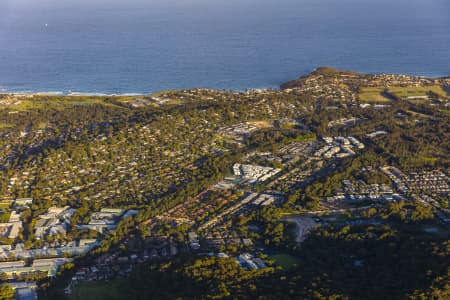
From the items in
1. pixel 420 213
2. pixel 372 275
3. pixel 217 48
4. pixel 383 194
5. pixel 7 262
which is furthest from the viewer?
pixel 217 48

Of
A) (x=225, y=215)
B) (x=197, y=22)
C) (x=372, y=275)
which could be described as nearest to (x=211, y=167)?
Result: (x=225, y=215)

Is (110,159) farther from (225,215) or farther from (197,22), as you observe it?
(197,22)

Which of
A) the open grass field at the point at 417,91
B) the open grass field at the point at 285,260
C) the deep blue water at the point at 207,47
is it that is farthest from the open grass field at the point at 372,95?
the open grass field at the point at 285,260

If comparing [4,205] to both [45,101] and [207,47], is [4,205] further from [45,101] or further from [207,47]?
[207,47]

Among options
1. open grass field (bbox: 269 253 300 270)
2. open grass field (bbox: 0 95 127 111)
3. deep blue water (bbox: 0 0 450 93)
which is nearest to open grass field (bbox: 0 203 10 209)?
open grass field (bbox: 269 253 300 270)

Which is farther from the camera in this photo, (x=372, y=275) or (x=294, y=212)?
(x=294, y=212)
